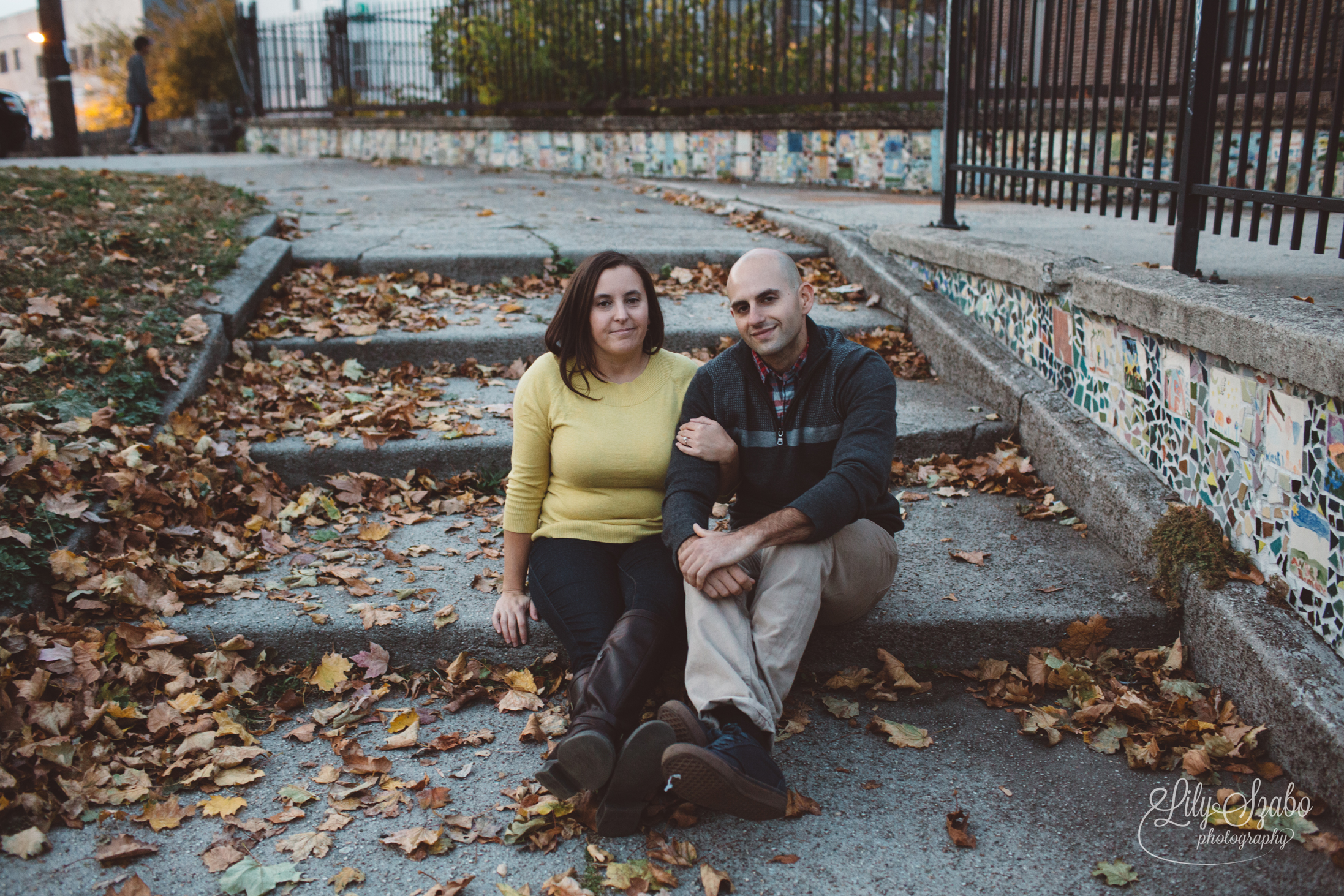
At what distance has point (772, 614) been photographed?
2.62 meters

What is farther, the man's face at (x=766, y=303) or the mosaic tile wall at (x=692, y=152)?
the mosaic tile wall at (x=692, y=152)

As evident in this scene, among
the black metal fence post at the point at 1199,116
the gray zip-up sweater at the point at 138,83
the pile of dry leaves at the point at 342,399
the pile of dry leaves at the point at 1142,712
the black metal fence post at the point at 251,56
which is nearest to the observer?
the pile of dry leaves at the point at 1142,712

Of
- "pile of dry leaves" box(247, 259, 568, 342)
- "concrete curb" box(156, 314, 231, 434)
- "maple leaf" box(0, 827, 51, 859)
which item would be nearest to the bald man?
"maple leaf" box(0, 827, 51, 859)

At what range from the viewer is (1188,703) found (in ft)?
9.03

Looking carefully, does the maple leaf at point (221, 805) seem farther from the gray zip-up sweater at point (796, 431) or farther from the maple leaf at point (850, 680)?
the maple leaf at point (850, 680)

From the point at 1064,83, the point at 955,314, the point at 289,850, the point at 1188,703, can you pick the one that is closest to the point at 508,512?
the point at 289,850

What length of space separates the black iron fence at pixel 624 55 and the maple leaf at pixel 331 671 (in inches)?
301

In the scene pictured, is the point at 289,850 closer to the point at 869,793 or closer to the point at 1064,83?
the point at 869,793

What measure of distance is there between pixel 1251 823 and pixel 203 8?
23003 mm

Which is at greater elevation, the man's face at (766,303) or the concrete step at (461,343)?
the man's face at (766,303)

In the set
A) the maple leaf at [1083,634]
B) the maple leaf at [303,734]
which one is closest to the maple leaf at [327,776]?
the maple leaf at [303,734]

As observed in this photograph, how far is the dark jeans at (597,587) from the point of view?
9.07ft

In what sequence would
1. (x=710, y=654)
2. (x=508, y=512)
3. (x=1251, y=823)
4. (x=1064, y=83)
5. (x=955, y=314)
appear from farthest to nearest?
1. (x=955, y=314)
2. (x=1064, y=83)
3. (x=508, y=512)
4. (x=710, y=654)
5. (x=1251, y=823)

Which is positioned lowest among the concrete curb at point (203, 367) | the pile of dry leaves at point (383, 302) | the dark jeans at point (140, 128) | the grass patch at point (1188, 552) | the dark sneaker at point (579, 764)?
the dark sneaker at point (579, 764)
